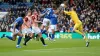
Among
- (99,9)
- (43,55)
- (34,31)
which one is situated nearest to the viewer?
(43,55)

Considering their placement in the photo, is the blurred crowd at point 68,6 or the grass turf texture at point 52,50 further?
the blurred crowd at point 68,6

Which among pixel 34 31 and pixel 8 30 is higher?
pixel 34 31

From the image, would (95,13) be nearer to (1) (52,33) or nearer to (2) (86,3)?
(2) (86,3)

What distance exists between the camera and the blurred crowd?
114 feet

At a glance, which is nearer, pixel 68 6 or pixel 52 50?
pixel 52 50

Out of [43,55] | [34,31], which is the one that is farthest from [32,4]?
[43,55]

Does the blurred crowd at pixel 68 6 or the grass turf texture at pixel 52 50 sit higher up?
the grass turf texture at pixel 52 50

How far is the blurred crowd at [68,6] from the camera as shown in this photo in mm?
34625

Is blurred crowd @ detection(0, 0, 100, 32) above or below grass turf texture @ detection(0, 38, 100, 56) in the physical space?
below

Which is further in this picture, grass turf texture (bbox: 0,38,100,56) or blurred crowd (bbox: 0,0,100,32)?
blurred crowd (bbox: 0,0,100,32)

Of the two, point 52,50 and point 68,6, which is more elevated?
point 52,50

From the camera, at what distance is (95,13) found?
36438 mm

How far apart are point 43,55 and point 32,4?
24807 millimetres

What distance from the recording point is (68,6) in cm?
3788
